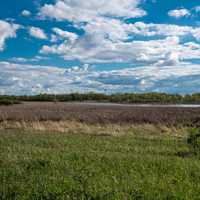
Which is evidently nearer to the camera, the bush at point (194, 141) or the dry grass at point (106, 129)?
the bush at point (194, 141)

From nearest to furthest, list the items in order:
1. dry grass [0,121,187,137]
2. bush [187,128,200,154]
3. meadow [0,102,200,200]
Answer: meadow [0,102,200,200]
bush [187,128,200,154]
dry grass [0,121,187,137]

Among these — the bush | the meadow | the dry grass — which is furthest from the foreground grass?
the dry grass

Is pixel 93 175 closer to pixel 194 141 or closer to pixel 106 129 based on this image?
pixel 194 141

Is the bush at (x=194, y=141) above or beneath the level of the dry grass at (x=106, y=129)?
above

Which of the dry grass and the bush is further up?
the bush

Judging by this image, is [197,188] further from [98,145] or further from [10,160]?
[98,145]

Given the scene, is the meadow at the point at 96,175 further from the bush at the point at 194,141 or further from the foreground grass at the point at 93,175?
the bush at the point at 194,141

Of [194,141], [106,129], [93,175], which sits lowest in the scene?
[106,129]

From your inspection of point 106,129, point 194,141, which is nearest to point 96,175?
point 194,141

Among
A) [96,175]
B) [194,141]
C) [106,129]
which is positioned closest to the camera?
[96,175]

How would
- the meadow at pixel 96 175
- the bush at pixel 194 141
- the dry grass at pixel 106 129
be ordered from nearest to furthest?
the meadow at pixel 96 175, the bush at pixel 194 141, the dry grass at pixel 106 129

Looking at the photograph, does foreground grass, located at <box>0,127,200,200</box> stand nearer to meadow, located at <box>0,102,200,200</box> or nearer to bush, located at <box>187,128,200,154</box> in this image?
meadow, located at <box>0,102,200,200</box>

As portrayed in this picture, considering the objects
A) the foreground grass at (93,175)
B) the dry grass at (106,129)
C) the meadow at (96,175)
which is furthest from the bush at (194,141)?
the dry grass at (106,129)

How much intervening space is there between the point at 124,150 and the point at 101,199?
6.89m
